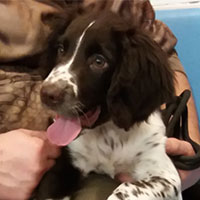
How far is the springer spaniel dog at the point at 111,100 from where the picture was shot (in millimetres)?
1129

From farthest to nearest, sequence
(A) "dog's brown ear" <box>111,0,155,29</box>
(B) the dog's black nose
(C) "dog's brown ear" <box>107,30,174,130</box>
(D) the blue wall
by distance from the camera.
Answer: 1. (D) the blue wall
2. (A) "dog's brown ear" <box>111,0,155,29</box>
3. (C) "dog's brown ear" <box>107,30,174,130</box>
4. (B) the dog's black nose

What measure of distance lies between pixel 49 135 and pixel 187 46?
1641 mm

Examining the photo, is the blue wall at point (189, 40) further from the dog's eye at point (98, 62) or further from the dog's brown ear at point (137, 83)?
the dog's eye at point (98, 62)

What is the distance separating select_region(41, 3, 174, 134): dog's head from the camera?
113 cm

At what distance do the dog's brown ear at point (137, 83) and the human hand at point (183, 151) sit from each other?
0.17 m

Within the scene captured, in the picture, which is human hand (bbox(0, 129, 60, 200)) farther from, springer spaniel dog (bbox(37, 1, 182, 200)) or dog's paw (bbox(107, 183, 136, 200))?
dog's paw (bbox(107, 183, 136, 200))

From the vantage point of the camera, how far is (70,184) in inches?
51.5

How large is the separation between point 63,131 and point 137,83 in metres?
0.25

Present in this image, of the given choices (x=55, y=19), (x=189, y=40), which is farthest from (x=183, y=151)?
(x=189, y=40)

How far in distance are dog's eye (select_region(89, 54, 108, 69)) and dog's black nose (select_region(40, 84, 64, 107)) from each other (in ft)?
0.45

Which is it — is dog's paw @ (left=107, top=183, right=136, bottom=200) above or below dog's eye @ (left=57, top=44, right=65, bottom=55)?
below

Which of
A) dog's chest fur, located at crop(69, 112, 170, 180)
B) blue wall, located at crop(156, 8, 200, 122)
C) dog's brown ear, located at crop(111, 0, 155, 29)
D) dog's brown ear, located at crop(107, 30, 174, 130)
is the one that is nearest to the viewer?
dog's brown ear, located at crop(107, 30, 174, 130)

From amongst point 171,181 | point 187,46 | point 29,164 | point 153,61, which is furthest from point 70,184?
point 187,46

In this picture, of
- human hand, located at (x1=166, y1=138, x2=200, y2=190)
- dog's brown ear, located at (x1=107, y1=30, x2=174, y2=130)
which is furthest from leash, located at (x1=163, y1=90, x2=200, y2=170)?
dog's brown ear, located at (x1=107, y1=30, x2=174, y2=130)
